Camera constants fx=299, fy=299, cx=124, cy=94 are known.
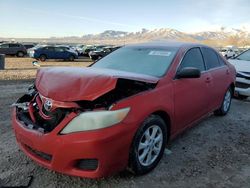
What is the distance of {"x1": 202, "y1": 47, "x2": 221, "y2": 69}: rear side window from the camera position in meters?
5.26

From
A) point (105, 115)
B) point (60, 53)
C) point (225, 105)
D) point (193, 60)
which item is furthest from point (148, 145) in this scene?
point (60, 53)

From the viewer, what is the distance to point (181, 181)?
3.40 m

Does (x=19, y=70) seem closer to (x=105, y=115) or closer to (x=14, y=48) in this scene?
(x=105, y=115)

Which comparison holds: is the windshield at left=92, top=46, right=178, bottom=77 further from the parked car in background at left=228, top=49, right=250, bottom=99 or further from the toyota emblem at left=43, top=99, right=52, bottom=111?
the parked car in background at left=228, top=49, right=250, bottom=99

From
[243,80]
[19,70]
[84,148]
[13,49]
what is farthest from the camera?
[13,49]

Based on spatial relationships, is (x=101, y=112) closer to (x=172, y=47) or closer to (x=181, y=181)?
(x=181, y=181)

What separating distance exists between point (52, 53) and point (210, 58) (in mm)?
23214

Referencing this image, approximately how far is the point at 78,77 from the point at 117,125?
28.6 inches

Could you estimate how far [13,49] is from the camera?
31438 millimetres

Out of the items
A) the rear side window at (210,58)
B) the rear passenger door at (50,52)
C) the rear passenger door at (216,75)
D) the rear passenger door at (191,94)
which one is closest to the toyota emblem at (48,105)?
the rear passenger door at (191,94)

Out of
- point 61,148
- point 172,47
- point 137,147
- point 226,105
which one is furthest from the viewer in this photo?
point 226,105

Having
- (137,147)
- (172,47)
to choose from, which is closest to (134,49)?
(172,47)

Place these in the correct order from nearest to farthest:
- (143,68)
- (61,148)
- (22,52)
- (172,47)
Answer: (61,148), (143,68), (172,47), (22,52)

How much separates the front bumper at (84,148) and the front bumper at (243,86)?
5341 millimetres
